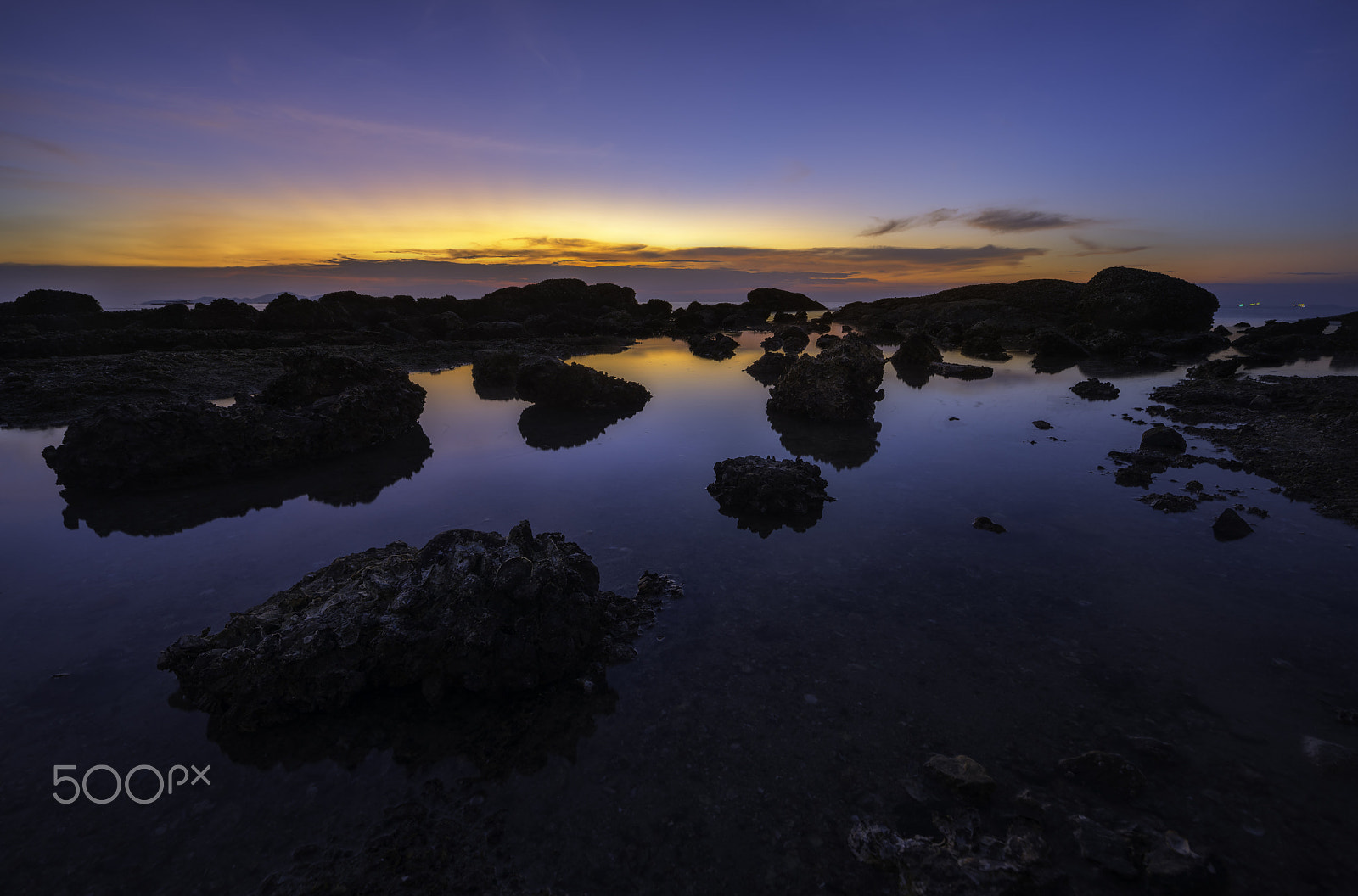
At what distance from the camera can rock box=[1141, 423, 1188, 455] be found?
12.8 metres

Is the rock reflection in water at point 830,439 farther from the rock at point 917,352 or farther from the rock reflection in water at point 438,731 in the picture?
the rock at point 917,352

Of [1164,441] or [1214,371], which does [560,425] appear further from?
[1214,371]

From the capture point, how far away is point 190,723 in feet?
15.8

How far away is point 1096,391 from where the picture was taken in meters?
20.6

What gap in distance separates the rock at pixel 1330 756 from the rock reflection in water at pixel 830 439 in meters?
Result: 8.02

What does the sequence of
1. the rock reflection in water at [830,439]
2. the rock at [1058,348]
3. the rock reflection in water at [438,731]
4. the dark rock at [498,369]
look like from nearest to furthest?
the rock reflection in water at [438,731]
the rock reflection in water at [830,439]
the dark rock at [498,369]
the rock at [1058,348]

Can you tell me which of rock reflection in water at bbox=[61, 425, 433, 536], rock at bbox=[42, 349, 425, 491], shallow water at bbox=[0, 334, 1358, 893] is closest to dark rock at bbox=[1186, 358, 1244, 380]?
shallow water at bbox=[0, 334, 1358, 893]

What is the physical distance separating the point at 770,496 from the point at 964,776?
5.57 m

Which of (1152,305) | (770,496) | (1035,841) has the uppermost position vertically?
(1152,305)

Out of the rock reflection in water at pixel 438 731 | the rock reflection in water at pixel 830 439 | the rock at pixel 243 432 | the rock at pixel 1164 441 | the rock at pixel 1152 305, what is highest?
the rock at pixel 1152 305

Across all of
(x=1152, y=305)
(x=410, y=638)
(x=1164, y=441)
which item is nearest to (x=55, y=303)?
(x=410, y=638)

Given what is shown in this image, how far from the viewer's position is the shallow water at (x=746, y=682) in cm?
383

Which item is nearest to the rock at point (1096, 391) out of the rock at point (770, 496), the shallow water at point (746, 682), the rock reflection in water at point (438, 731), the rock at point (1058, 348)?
the shallow water at point (746, 682)

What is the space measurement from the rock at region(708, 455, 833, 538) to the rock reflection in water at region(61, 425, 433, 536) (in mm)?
6897
